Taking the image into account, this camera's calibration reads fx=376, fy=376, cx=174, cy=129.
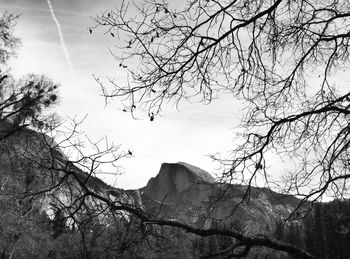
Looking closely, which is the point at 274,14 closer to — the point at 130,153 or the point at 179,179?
the point at 130,153

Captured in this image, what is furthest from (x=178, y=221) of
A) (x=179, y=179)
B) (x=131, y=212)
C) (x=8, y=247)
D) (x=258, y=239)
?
(x=179, y=179)

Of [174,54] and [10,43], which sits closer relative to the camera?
[174,54]

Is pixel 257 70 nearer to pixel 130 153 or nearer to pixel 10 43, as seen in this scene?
pixel 130 153

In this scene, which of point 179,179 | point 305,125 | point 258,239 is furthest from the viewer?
point 179,179

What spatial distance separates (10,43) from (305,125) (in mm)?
7025

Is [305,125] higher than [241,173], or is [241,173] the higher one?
[305,125]

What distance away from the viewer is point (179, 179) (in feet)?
625

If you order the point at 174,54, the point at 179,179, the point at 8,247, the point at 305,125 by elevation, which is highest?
the point at 179,179

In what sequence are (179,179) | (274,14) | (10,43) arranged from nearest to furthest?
(274,14) → (10,43) → (179,179)

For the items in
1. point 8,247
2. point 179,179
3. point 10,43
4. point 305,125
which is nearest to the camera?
point 305,125

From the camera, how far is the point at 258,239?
302 cm

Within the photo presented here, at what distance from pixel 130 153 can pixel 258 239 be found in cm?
124

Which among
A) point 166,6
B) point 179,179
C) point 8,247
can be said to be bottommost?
point 8,247

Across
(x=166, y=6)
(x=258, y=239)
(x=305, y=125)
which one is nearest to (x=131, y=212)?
(x=258, y=239)
